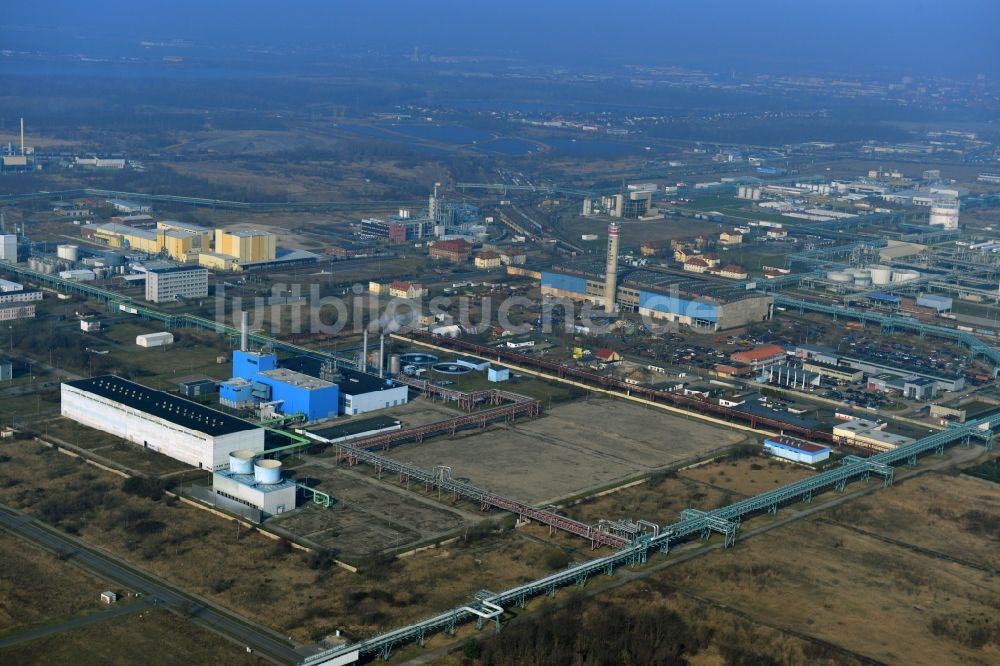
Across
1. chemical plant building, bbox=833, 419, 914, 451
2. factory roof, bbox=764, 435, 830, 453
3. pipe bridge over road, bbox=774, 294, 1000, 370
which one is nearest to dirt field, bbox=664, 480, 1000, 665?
factory roof, bbox=764, 435, 830, 453

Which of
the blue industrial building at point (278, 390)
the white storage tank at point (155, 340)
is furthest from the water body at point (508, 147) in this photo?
the blue industrial building at point (278, 390)

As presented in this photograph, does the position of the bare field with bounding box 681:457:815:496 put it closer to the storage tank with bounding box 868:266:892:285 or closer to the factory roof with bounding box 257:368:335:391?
the factory roof with bounding box 257:368:335:391

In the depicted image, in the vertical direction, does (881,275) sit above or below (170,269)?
above

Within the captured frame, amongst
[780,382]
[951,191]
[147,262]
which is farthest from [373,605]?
[951,191]

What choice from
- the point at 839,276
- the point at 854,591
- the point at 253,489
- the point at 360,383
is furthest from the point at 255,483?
the point at 839,276

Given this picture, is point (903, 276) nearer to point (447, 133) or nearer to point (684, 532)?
point (684, 532)

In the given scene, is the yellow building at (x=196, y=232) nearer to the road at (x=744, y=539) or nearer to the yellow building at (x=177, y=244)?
the yellow building at (x=177, y=244)
